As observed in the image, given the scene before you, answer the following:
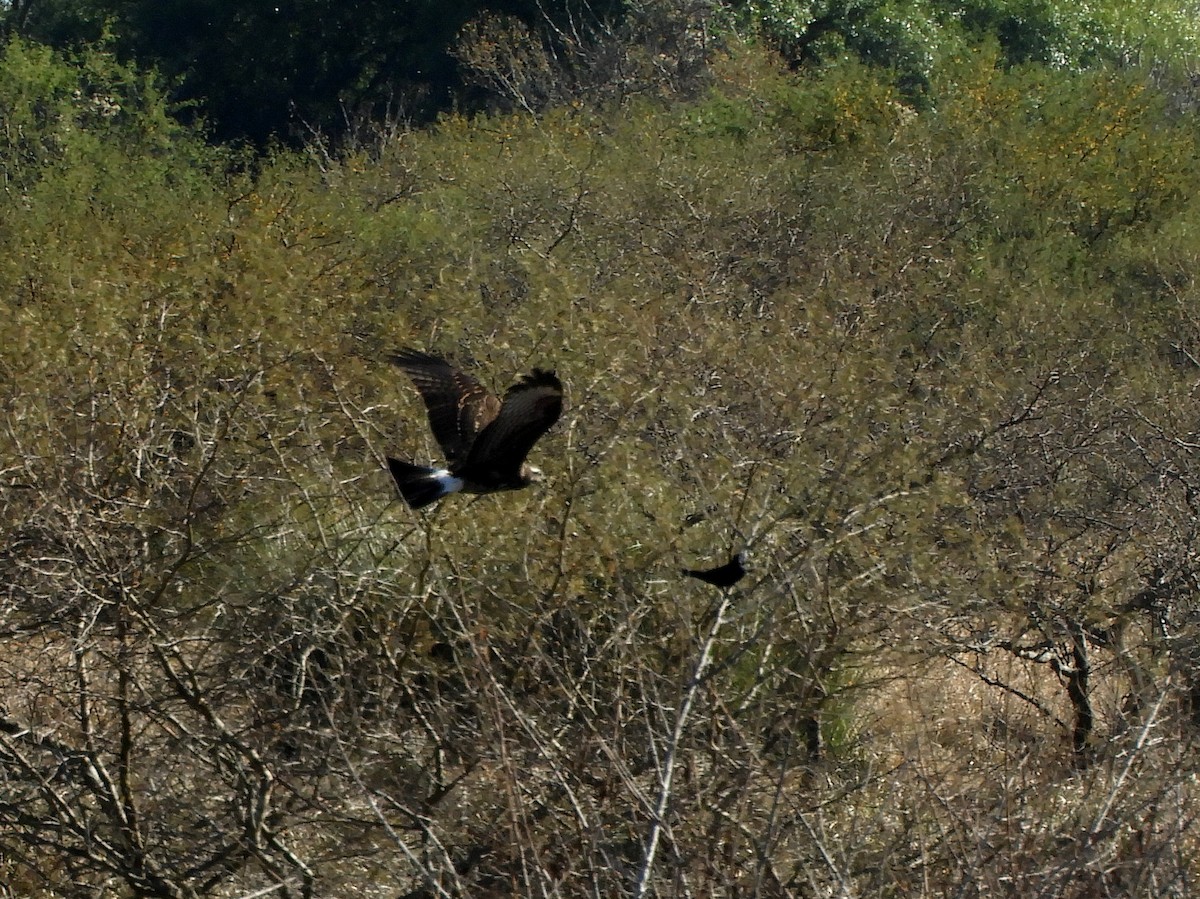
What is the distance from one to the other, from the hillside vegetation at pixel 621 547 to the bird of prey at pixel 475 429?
0.62 ft

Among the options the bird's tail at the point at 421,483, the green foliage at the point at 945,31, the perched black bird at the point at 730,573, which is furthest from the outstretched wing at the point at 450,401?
the green foliage at the point at 945,31

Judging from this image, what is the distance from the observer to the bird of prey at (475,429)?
617cm

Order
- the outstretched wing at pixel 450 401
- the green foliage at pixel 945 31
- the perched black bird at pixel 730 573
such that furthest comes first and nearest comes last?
the green foliage at pixel 945 31
the outstretched wing at pixel 450 401
the perched black bird at pixel 730 573

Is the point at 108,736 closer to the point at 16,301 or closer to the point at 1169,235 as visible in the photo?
the point at 16,301

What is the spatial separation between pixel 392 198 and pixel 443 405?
35.5ft

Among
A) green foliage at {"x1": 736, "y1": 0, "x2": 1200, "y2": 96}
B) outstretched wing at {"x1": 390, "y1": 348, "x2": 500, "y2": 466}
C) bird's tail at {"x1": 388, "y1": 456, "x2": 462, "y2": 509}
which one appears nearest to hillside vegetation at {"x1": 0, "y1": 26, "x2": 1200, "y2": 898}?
bird's tail at {"x1": 388, "y1": 456, "x2": 462, "y2": 509}

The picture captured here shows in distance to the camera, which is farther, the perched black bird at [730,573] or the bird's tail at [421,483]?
the bird's tail at [421,483]

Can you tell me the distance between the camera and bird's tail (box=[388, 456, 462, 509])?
6.20 metres

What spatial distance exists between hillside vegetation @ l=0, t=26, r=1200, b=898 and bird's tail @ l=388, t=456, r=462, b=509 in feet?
0.45

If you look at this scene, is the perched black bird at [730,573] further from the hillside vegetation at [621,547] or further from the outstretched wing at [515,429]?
the outstretched wing at [515,429]

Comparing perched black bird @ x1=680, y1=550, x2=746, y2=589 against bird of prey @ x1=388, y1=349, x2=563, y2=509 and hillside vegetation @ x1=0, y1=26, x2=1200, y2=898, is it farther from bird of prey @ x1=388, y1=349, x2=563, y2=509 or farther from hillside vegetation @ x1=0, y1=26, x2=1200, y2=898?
bird of prey @ x1=388, y1=349, x2=563, y2=509

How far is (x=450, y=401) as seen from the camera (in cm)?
691

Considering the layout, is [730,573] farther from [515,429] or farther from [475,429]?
[475,429]

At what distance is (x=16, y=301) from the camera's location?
11.8 m
